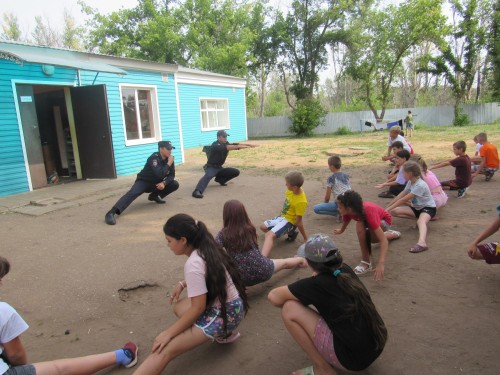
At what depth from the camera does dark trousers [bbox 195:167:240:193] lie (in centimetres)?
804

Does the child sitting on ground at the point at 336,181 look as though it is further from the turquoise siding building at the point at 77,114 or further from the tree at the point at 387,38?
the tree at the point at 387,38

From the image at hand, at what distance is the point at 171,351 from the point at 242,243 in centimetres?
115

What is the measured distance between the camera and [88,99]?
9320 mm

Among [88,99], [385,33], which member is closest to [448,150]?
[88,99]

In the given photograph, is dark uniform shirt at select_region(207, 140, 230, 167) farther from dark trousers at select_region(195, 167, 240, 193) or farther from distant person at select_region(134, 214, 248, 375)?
distant person at select_region(134, 214, 248, 375)

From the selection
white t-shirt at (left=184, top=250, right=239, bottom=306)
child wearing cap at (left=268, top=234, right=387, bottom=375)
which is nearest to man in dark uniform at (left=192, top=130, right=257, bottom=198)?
white t-shirt at (left=184, top=250, right=239, bottom=306)

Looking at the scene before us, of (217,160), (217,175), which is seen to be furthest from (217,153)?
(217,175)

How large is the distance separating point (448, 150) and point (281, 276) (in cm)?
1145

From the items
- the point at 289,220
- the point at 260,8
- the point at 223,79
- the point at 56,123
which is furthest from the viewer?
the point at 260,8

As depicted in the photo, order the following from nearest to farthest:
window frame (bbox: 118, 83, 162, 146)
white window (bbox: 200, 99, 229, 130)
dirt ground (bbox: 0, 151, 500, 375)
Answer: dirt ground (bbox: 0, 151, 500, 375)
window frame (bbox: 118, 83, 162, 146)
white window (bbox: 200, 99, 229, 130)

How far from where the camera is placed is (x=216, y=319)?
99.3 inches

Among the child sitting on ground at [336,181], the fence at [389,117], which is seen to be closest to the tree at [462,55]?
the fence at [389,117]

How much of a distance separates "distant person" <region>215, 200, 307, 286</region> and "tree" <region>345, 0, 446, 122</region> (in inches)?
1032

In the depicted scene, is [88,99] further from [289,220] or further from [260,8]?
[260,8]
